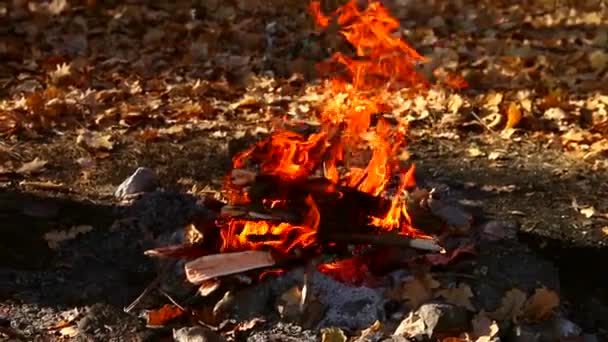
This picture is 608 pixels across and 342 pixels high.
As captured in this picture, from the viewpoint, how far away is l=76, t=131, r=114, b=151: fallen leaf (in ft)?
21.5

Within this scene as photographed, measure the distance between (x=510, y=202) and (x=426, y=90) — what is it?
2.43 m

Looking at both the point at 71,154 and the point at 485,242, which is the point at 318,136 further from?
the point at 71,154

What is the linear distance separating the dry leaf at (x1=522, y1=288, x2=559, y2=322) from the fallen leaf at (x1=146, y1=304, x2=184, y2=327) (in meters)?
1.69

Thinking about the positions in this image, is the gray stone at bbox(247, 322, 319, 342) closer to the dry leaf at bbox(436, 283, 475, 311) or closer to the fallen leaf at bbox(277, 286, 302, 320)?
the fallen leaf at bbox(277, 286, 302, 320)

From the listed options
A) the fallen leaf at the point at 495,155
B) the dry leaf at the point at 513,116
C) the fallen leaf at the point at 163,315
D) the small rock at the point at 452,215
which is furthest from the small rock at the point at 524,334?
the dry leaf at the point at 513,116

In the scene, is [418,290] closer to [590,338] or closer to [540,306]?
[540,306]

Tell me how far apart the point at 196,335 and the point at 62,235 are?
1403 mm

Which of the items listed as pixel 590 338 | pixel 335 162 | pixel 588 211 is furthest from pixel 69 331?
pixel 588 211

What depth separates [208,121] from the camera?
7.19 metres

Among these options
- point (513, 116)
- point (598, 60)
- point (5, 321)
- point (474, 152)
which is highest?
point (598, 60)

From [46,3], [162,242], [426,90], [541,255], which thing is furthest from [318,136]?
[46,3]

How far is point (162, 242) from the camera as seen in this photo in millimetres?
4977

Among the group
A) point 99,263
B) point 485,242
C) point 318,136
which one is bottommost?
point 99,263

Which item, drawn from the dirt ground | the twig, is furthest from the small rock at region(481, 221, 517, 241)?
the twig
